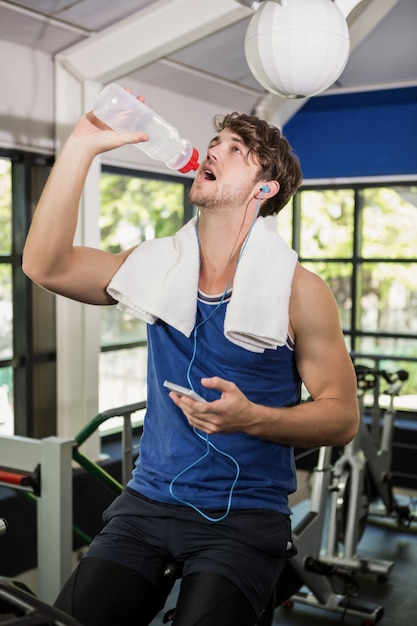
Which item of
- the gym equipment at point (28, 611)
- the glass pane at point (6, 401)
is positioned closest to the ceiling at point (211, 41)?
the glass pane at point (6, 401)

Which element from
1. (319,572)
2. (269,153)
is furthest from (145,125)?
(319,572)

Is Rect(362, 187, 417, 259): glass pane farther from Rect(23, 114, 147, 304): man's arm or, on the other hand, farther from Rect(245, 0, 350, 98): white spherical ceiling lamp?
Rect(23, 114, 147, 304): man's arm

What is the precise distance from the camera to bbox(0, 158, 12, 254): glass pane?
352 cm

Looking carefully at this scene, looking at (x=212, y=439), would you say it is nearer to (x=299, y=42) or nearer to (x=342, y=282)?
(x=299, y=42)

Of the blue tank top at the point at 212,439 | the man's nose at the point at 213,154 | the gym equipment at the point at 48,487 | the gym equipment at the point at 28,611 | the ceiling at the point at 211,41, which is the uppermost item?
the ceiling at the point at 211,41

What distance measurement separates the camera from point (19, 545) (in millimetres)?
3291

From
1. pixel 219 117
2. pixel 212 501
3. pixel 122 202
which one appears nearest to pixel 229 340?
pixel 212 501

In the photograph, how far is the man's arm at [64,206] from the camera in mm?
1395

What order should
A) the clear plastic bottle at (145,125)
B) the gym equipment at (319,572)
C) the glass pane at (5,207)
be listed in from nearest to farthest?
1. the clear plastic bottle at (145,125)
2. the gym equipment at (319,572)
3. the glass pane at (5,207)

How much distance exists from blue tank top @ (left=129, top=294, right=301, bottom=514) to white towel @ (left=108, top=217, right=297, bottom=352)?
3 centimetres

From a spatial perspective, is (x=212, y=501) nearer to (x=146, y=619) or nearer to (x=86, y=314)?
(x=146, y=619)

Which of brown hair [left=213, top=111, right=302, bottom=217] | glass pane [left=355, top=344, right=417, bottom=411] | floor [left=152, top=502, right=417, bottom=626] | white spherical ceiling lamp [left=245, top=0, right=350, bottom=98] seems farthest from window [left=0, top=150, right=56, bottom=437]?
glass pane [left=355, top=344, right=417, bottom=411]

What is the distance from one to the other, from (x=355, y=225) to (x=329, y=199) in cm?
27

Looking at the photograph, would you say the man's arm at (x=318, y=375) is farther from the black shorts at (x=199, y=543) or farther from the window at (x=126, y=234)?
the window at (x=126, y=234)
